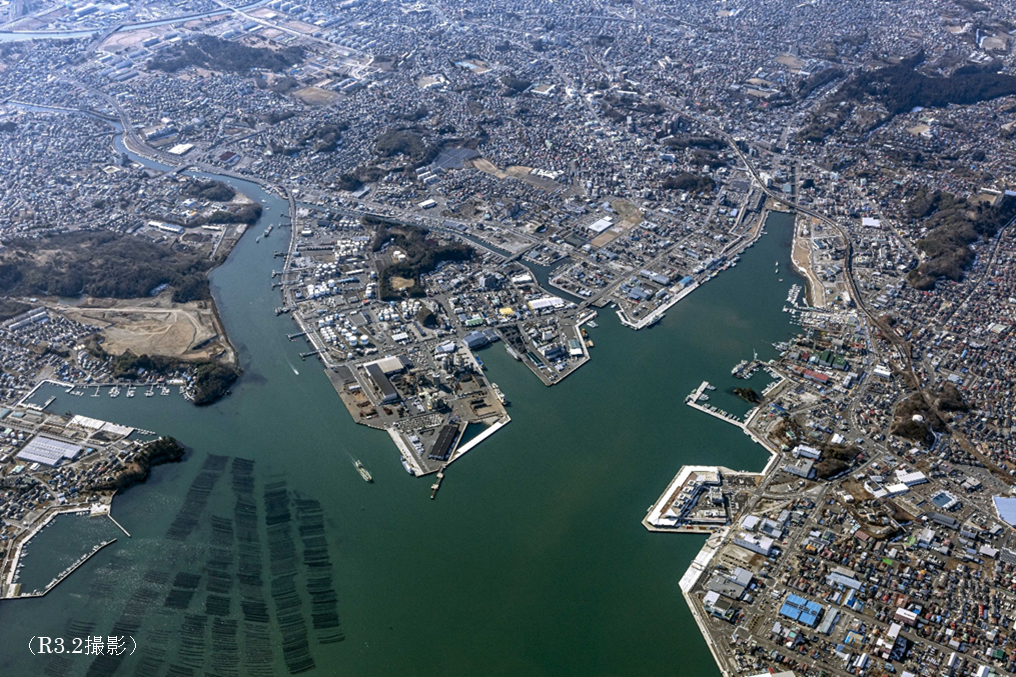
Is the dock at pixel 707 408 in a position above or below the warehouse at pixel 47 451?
above

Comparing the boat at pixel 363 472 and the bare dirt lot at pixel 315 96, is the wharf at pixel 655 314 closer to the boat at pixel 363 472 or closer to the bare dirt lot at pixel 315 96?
the boat at pixel 363 472

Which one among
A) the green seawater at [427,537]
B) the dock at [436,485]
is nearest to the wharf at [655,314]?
the green seawater at [427,537]

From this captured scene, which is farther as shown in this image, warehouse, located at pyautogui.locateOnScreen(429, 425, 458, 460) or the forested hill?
the forested hill

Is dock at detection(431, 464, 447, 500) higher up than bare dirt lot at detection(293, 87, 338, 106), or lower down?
lower down

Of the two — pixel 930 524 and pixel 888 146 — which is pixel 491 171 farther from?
pixel 930 524

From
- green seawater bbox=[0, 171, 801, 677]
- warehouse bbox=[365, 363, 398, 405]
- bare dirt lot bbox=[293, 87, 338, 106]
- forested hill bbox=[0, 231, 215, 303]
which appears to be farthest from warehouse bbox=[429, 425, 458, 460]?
bare dirt lot bbox=[293, 87, 338, 106]

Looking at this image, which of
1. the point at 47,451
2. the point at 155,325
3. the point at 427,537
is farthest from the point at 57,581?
the point at 155,325

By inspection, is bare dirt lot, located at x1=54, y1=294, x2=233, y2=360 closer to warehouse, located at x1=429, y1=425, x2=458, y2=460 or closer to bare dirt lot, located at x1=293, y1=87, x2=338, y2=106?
warehouse, located at x1=429, y1=425, x2=458, y2=460
